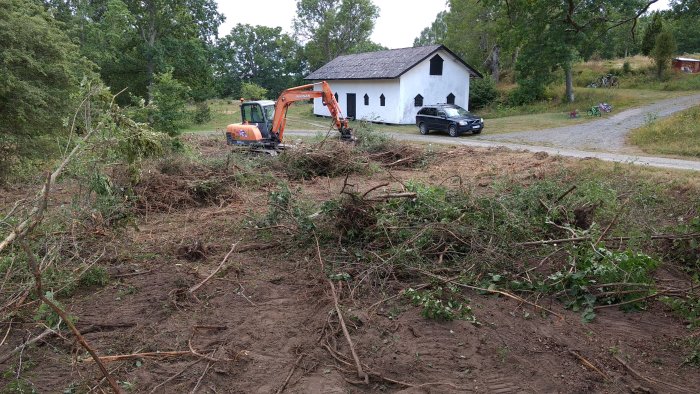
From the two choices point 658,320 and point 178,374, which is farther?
point 658,320

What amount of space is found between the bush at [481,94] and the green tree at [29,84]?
89.9ft

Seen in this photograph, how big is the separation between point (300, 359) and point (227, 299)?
1.80 metres

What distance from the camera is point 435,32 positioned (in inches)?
3238

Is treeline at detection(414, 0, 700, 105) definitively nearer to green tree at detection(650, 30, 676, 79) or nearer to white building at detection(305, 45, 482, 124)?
green tree at detection(650, 30, 676, 79)

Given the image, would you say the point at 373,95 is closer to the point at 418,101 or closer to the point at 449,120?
the point at 418,101

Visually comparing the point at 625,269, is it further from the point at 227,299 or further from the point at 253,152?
the point at 253,152

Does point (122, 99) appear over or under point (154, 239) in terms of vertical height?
over

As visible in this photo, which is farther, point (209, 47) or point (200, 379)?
point (209, 47)

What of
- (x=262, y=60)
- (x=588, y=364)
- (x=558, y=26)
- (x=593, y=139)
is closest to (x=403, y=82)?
(x=593, y=139)

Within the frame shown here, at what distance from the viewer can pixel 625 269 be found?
20.5 feet

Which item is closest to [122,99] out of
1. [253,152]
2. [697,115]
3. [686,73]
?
[253,152]

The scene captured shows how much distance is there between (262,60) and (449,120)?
49.0 metres

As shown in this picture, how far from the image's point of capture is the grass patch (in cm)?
1577

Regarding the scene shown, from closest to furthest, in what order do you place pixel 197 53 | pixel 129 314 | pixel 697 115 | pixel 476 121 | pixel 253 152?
pixel 129 314
pixel 253 152
pixel 697 115
pixel 476 121
pixel 197 53
